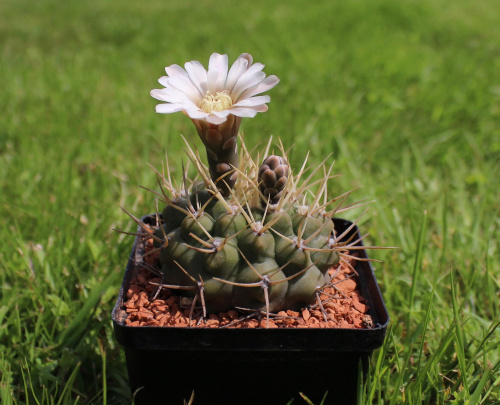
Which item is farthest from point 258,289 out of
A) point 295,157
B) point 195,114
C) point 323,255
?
point 295,157

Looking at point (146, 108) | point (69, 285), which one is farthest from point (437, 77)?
point (69, 285)

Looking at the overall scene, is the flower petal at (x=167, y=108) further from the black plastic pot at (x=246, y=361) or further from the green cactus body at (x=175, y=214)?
the black plastic pot at (x=246, y=361)

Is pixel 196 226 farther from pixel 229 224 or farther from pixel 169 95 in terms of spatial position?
pixel 169 95

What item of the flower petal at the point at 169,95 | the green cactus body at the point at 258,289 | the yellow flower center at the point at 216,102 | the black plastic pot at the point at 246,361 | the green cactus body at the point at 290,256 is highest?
the flower petal at the point at 169,95

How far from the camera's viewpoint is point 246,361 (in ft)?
4.27

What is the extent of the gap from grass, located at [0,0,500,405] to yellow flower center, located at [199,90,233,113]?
2.28ft

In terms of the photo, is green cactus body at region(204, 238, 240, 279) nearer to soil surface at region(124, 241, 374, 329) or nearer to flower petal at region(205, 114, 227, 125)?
soil surface at region(124, 241, 374, 329)

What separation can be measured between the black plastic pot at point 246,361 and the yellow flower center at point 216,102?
48 centimetres

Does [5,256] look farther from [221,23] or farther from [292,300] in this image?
[221,23]

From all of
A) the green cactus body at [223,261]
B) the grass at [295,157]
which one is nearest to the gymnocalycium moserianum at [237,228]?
Result: the green cactus body at [223,261]

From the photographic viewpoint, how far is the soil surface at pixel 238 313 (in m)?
1.32

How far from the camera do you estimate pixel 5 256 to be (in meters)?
2.06

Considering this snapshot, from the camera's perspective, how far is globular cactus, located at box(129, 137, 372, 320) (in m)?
1.29

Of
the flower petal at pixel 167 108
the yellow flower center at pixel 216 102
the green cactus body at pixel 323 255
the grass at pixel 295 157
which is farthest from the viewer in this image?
the grass at pixel 295 157
